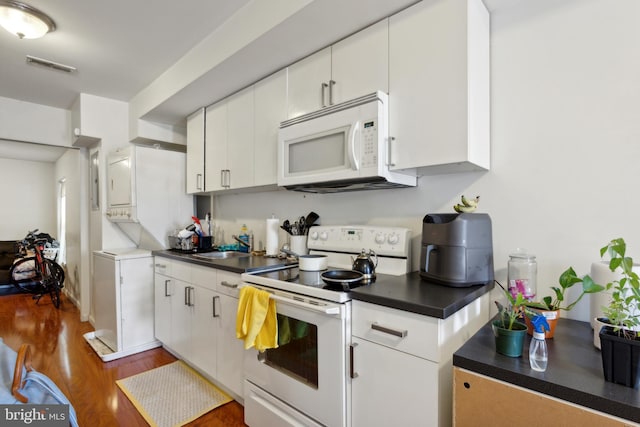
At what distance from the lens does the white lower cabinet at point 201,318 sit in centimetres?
201

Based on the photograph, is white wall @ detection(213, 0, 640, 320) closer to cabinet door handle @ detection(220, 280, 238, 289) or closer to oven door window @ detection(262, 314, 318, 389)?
oven door window @ detection(262, 314, 318, 389)

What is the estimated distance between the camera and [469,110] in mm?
1353

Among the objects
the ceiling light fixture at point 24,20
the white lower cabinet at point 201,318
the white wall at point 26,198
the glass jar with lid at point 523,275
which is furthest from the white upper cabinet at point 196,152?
the white wall at point 26,198

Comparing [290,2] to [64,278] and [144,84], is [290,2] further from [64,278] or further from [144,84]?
[64,278]

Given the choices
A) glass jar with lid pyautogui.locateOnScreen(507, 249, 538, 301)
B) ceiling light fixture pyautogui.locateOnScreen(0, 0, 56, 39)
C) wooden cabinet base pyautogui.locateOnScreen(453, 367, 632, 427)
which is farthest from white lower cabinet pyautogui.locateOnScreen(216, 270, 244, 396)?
ceiling light fixture pyautogui.locateOnScreen(0, 0, 56, 39)

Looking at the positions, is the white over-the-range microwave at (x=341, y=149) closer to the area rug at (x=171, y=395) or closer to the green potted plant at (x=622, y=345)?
the green potted plant at (x=622, y=345)

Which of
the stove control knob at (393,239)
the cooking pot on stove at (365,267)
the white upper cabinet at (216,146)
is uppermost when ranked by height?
the white upper cabinet at (216,146)

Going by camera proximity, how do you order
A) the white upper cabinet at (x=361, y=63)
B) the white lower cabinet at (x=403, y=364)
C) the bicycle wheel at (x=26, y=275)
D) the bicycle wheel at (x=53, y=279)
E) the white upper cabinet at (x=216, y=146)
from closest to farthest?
Result: the white lower cabinet at (x=403, y=364)
the white upper cabinet at (x=361, y=63)
the white upper cabinet at (x=216, y=146)
the bicycle wheel at (x=53, y=279)
the bicycle wheel at (x=26, y=275)

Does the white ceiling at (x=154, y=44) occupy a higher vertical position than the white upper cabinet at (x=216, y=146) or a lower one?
higher

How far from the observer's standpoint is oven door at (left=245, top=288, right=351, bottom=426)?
1338 mm

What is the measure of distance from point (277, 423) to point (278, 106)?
187 centimetres

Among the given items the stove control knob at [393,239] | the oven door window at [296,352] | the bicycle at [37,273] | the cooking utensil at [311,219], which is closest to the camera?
the oven door window at [296,352]

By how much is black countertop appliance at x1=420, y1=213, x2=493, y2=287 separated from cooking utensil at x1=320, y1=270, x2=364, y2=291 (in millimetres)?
334

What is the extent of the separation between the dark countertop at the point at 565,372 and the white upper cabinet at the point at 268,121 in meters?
1.61
